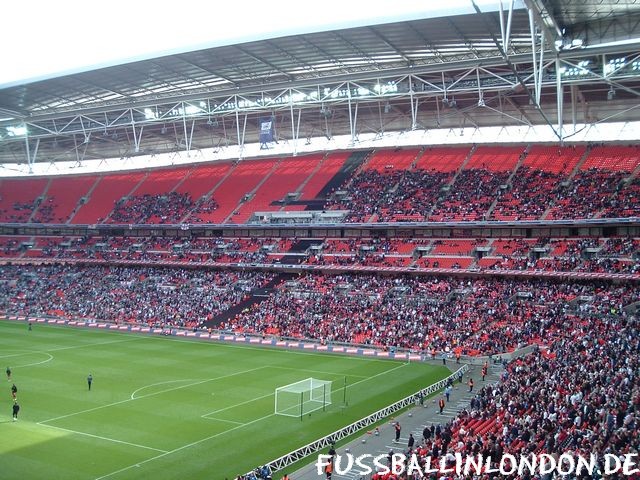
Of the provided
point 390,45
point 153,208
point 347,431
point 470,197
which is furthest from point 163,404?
point 153,208

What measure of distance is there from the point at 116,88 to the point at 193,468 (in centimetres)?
3878

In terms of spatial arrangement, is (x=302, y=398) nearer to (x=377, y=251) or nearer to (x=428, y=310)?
(x=428, y=310)

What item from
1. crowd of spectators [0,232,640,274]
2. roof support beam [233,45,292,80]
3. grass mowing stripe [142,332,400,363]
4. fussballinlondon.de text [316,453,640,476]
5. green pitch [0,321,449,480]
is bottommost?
green pitch [0,321,449,480]

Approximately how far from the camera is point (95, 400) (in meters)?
29.9

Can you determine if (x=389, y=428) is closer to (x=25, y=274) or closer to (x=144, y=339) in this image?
(x=144, y=339)

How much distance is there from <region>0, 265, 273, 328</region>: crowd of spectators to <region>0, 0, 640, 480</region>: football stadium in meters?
0.31

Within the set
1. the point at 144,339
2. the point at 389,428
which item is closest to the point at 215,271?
the point at 144,339

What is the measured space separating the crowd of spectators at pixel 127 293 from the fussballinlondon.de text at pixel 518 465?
35.5 metres

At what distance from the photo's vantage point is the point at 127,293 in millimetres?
59375

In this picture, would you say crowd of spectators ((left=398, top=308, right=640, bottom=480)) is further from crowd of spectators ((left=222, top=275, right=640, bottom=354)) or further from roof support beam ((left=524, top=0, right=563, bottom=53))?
roof support beam ((left=524, top=0, right=563, bottom=53))

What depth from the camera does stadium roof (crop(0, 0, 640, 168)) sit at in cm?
3625

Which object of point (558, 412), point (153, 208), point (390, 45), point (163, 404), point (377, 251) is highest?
point (390, 45)

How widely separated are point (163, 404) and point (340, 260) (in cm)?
2736

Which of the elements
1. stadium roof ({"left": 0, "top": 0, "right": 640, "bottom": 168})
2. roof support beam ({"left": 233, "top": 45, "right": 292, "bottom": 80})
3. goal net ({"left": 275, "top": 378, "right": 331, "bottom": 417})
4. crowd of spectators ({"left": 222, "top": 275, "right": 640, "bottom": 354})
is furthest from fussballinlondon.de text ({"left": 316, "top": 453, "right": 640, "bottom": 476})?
roof support beam ({"left": 233, "top": 45, "right": 292, "bottom": 80})
